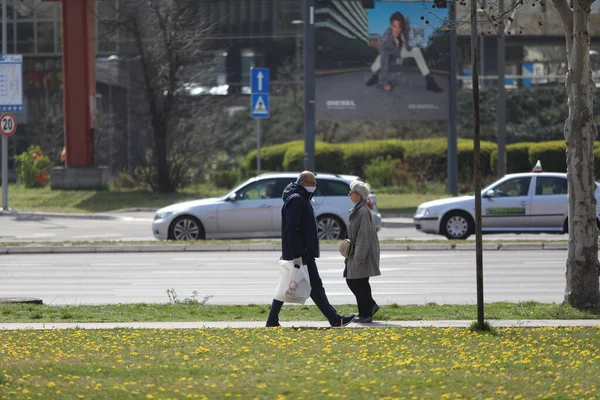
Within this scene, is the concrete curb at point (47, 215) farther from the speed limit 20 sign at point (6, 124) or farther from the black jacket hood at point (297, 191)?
the black jacket hood at point (297, 191)

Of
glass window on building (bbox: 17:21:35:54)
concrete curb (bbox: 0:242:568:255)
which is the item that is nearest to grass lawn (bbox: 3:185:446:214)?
concrete curb (bbox: 0:242:568:255)

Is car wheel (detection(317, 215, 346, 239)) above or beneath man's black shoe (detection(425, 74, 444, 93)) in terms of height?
beneath

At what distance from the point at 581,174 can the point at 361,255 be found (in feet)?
8.27

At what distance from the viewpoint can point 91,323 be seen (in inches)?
456

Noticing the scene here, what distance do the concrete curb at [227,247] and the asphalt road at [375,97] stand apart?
36.2 ft

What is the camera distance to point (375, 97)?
32562 millimetres

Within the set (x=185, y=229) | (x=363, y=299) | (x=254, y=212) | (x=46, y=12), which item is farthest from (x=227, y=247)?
(x=46, y=12)

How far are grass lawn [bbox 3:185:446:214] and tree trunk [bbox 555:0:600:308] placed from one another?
19.8 metres

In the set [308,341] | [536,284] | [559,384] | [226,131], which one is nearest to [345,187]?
[536,284]

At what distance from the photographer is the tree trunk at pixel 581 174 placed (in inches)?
479

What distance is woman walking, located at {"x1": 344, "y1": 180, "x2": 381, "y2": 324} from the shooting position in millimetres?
11852

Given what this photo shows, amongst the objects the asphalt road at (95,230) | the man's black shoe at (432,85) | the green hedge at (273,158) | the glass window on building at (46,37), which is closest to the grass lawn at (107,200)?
the asphalt road at (95,230)

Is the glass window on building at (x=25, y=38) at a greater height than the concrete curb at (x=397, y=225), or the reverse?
the glass window on building at (x=25, y=38)

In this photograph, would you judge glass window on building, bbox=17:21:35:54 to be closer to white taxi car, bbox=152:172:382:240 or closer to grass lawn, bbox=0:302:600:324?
white taxi car, bbox=152:172:382:240
